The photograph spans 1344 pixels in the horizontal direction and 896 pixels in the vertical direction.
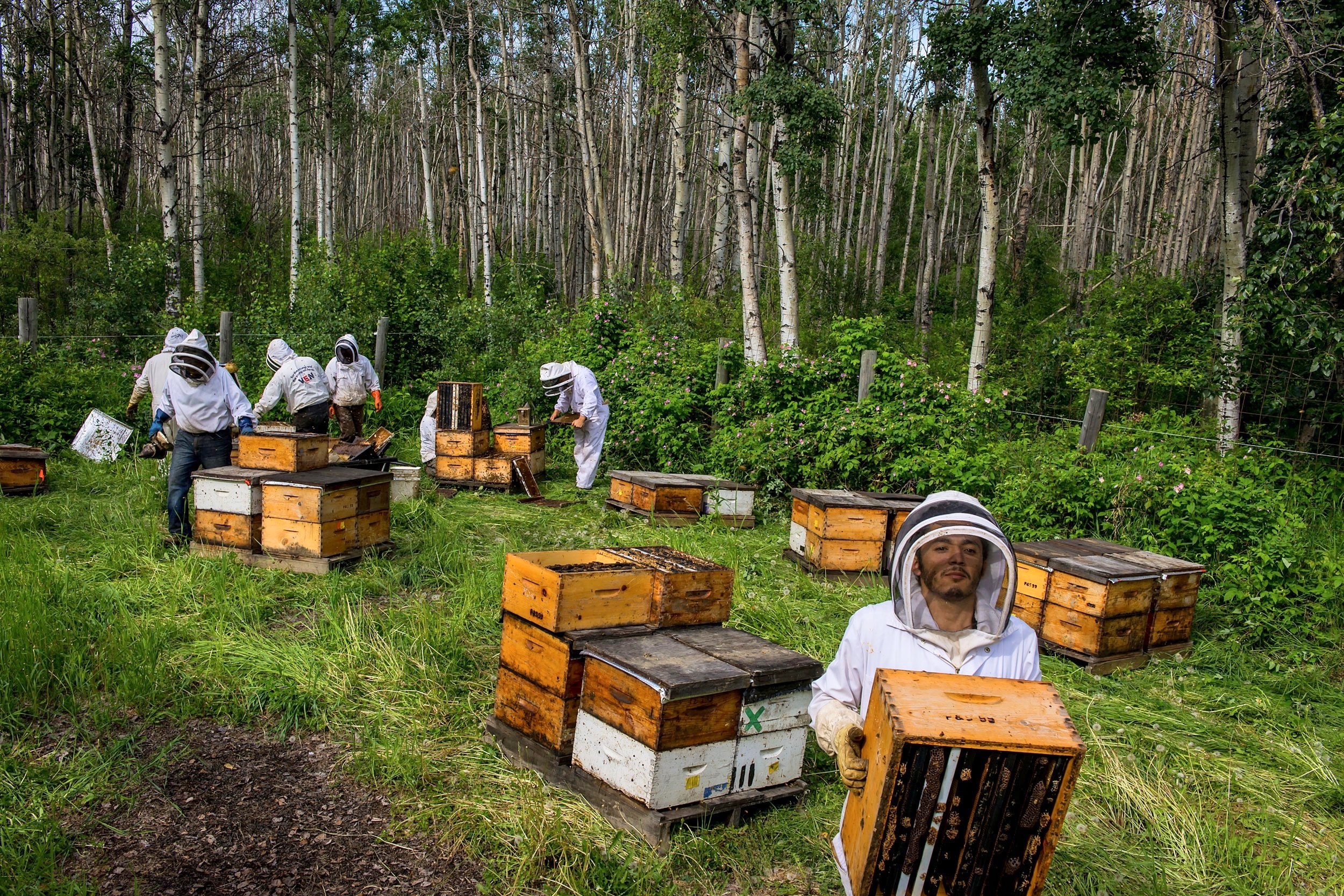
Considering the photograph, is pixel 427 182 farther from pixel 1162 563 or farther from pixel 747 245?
pixel 1162 563

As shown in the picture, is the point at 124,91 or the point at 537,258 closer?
the point at 124,91

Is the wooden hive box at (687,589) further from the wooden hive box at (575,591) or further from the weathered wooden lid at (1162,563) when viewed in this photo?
the weathered wooden lid at (1162,563)

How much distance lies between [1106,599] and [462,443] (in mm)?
7488

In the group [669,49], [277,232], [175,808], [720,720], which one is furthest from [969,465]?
[277,232]

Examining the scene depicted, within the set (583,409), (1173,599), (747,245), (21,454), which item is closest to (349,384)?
(583,409)

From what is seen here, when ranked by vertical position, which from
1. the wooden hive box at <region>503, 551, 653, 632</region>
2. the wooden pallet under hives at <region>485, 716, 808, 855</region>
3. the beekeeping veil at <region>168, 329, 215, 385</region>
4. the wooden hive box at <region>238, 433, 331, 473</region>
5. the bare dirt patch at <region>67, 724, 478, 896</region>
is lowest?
the bare dirt patch at <region>67, 724, 478, 896</region>

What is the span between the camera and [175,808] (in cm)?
414

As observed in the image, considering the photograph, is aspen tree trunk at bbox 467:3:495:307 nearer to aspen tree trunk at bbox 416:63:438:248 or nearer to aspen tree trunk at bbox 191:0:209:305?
aspen tree trunk at bbox 416:63:438:248

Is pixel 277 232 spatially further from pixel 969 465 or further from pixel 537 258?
pixel 969 465

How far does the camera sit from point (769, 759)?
4086 millimetres

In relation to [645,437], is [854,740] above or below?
above

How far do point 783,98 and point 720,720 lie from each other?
32.2 feet

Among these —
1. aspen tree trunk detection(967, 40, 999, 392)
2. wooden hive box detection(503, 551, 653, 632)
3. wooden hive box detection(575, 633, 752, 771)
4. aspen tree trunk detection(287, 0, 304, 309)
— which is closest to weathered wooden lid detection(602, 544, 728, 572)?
wooden hive box detection(503, 551, 653, 632)

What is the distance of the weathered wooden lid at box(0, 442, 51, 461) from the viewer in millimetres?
9211
